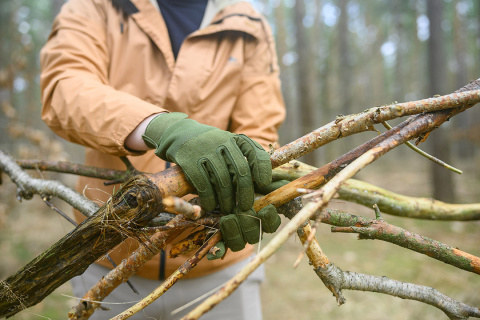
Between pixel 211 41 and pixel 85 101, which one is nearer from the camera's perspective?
pixel 85 101

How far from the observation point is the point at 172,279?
1.16 metres

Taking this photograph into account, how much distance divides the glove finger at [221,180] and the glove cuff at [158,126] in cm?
27

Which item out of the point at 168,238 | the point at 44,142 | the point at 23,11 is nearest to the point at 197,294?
the point at 168,238

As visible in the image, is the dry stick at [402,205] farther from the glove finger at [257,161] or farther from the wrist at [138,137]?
the wrist at [138,137]

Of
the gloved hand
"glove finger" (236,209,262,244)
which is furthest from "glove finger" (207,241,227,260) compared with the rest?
"glove finger" (236,209,262,244)

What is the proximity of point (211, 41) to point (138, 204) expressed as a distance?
1.20m

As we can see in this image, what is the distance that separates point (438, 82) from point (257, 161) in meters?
7.35

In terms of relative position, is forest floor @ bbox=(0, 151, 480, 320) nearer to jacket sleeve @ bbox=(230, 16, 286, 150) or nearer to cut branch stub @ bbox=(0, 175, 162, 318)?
cut branch stub @ bbox=(0, 175, 162, 318)

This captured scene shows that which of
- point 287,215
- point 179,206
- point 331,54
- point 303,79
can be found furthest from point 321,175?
point 331,54

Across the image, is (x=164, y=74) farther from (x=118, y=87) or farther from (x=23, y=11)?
(x=23, y=11)

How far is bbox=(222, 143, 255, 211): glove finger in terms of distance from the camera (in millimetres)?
1150

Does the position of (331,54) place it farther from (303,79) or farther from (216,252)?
(216,252)

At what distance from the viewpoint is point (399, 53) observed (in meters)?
21.3

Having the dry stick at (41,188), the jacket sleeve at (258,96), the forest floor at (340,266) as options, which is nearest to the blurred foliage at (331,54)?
the forest floor at (340,266)
